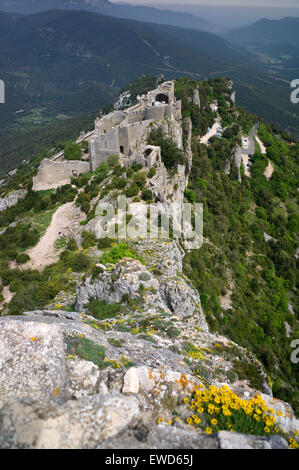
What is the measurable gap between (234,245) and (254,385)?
3684cm

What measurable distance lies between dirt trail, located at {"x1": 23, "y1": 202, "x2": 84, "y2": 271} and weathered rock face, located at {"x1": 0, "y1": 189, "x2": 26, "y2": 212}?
413 inches

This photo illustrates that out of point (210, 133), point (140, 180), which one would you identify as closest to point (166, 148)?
point (140, 180)

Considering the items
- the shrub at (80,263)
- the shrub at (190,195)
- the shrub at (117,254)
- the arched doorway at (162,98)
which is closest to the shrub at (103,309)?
the shrub at (117,254)

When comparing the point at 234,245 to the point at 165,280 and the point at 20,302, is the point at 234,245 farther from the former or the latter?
the point at 20,302

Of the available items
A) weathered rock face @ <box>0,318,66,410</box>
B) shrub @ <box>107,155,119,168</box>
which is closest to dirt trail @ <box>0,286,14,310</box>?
weathered rock face @ <box>0,318,66,410</box>

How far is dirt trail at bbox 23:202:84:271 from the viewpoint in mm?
22531

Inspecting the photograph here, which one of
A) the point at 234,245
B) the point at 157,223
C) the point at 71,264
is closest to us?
the point at 71,264

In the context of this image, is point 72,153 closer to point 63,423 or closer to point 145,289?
point 145,289

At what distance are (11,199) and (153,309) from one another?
104 ft

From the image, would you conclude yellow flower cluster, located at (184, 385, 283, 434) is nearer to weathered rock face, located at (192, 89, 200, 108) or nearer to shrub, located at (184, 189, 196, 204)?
shrub, located at (184, 189, 196, 204)

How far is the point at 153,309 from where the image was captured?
13266 millimetres

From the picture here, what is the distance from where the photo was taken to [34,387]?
6062mm

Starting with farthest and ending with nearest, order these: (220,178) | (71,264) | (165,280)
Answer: (220,178)
(71,264)
(165,280)

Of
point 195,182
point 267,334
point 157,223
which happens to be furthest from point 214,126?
point 157,223
